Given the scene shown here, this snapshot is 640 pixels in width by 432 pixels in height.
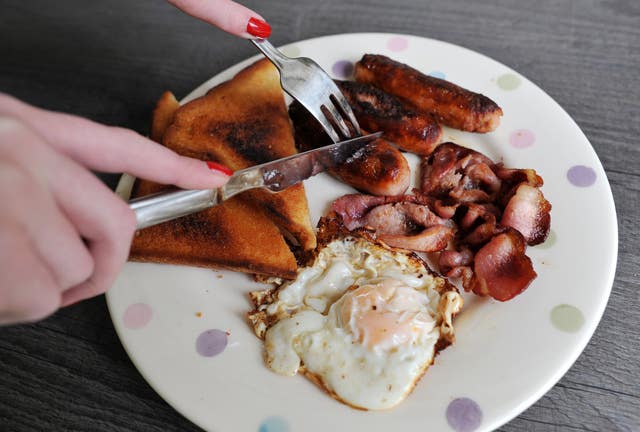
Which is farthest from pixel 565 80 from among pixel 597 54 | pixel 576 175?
pixel 576 175

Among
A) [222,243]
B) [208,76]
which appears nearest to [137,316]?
[222,243]

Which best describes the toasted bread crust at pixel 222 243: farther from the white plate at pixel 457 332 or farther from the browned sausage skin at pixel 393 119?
the browned sausage skin at pixel 393 119

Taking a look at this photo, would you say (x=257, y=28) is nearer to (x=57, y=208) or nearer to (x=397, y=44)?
(x=397, y=44)

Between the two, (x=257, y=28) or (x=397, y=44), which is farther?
(x=397, y=44)

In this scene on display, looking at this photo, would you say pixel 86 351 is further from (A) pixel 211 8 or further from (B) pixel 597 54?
(B) pixel 597 54

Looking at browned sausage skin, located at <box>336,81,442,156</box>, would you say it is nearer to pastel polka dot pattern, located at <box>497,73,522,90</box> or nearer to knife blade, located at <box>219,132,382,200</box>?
knife blade, located at <box>219,132,382,200</box>

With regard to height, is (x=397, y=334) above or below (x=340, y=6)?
below
